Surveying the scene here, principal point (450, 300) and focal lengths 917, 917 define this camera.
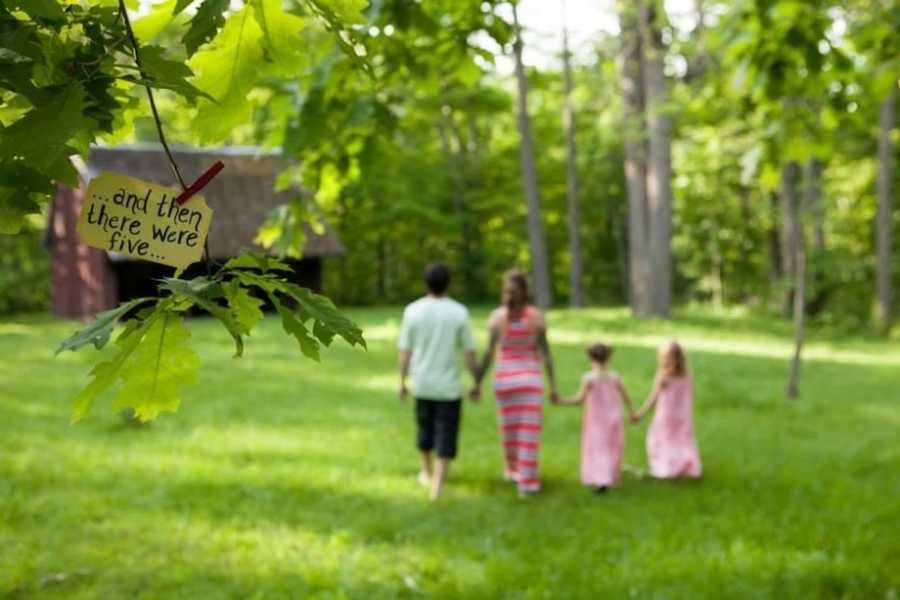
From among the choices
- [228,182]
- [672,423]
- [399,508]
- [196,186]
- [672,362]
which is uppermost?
[228,182]

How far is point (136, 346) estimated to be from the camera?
1.48 meters

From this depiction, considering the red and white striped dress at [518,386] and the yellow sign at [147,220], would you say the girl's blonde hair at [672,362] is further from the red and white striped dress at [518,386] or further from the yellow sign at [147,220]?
the yellow sign at [147,220]

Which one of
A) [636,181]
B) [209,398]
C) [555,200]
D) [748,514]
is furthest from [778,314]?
[748,514]

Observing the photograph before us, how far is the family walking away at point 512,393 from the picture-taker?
21.4 feet

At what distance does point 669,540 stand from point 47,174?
180 inches

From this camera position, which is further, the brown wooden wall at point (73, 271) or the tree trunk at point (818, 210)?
the brown wooden wall at point (73, 271)

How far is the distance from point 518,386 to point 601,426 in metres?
0.73

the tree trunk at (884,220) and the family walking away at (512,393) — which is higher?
the tree trunk at (884,220)

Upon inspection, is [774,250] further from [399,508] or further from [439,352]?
[399,508]

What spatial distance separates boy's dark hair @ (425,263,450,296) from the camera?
21.3 feet

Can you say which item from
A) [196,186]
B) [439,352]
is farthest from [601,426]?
[196,186]

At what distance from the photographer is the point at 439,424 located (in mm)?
6625

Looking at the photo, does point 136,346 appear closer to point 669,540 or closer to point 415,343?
point 669,540

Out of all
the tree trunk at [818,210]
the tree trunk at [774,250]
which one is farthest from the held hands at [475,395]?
the tree trunk at [774,250]
